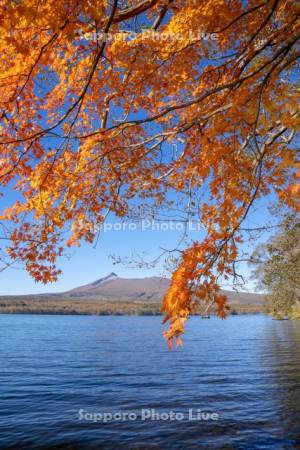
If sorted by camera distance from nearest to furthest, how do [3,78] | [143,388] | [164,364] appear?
[3,78], [143,388], [164,364]

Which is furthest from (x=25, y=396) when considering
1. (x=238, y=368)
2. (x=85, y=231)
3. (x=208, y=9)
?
(x=208, y=9)

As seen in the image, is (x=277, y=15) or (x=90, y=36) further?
(x=277, y=15)

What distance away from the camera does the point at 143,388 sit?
50.6 feet

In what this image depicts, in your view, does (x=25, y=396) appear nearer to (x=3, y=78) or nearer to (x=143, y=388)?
(x=143, y=388)

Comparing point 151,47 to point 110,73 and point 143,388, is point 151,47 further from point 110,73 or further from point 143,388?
point 143,388

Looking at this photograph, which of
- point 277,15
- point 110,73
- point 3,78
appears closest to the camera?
point 3,78

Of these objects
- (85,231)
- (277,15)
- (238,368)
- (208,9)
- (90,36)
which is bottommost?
(238,368)

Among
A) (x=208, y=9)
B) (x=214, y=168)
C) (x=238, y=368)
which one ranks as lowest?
(x=238, y=368)

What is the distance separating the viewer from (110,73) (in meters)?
9.05

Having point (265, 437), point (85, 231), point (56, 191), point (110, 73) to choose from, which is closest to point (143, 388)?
point (265, 437)

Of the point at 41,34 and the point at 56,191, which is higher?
the point at 41,34

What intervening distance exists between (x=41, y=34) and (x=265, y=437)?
9.24 meters

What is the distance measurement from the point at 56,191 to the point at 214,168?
9.73 ft

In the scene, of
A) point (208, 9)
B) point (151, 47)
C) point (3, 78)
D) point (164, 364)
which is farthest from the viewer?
point (164, 364)
